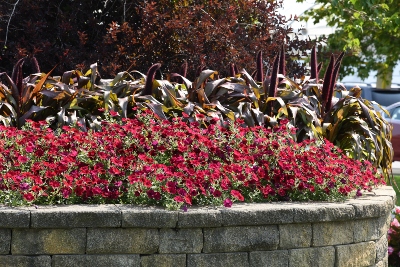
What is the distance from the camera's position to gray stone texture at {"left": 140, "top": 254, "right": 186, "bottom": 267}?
3.82m

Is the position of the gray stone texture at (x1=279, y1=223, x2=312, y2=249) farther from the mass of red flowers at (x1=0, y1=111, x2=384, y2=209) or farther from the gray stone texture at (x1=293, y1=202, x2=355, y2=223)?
the mass of red flowers at (x1=0, y1=111, x2=384, y2=209)

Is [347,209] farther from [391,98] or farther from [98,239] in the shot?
[391,98]

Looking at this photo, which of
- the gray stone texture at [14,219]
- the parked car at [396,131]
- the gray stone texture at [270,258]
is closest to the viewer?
the gray stone texture at [14,219]

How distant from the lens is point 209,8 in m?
7.84

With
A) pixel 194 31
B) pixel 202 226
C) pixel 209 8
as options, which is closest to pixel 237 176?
pixel 202 226

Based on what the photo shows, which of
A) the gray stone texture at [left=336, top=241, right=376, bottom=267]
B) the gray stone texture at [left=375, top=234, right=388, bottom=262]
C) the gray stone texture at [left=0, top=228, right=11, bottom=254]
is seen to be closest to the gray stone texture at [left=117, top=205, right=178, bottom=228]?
the gray stone texture at [left=0, top=228, right=11, bottom=254]

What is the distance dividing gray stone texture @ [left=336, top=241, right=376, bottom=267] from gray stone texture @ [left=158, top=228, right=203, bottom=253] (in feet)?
3.01

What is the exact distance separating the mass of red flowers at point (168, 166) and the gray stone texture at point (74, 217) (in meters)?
0.25

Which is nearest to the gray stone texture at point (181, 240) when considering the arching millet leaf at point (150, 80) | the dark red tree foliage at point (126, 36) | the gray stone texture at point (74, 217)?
the gray stone texture at point (74, 217)

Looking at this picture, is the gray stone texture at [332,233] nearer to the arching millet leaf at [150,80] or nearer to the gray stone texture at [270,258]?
the gray stone texture at [270,258]

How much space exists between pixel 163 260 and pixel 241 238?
0.45 meters

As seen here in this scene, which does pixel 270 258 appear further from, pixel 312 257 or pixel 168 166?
pixel 168 166

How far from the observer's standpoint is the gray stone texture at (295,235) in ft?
13.2

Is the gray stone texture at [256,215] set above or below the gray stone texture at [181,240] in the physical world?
above
